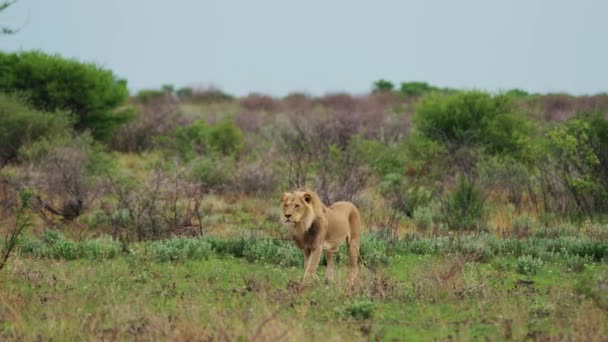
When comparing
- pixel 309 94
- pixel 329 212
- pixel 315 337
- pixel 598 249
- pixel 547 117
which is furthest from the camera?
pixel 309 94

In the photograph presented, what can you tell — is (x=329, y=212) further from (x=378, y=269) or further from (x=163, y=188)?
(x=163, y=188)

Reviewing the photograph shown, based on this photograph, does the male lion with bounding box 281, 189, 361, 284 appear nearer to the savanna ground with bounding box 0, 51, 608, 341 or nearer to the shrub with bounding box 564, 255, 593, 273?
the savanna ground with bounding box 0, 51, 608, 341

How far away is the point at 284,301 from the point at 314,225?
1.45 m

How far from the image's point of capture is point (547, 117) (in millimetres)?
48188

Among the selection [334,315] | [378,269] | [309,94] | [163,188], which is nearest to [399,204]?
[163,188]

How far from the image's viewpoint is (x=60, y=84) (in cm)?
2931

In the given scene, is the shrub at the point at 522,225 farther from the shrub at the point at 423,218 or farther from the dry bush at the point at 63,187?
the dry bush at the point at 63,187

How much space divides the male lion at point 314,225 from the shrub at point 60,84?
63.5 ft

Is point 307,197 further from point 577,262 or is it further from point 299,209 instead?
point 577,262

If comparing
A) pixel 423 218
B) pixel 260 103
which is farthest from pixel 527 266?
pixel 260 103

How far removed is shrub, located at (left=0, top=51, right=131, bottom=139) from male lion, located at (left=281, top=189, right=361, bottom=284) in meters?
19.3

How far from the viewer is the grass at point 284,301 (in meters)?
8.07

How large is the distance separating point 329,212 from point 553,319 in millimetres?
3336

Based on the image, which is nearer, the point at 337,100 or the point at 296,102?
the point at 337,100
